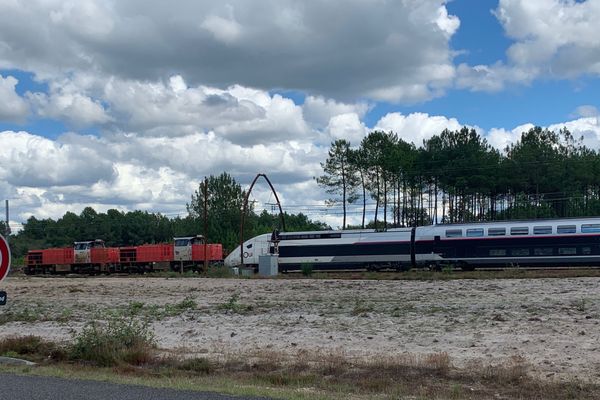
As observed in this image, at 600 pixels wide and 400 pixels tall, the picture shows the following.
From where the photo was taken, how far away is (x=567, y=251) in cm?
5097

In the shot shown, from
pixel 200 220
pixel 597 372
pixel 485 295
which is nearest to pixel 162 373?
pixel 597 372

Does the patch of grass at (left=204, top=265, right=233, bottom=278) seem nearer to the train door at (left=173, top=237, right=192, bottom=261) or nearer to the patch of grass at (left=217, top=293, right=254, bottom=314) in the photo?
the train door at (left=173, top=237, right=192, bottom=261)

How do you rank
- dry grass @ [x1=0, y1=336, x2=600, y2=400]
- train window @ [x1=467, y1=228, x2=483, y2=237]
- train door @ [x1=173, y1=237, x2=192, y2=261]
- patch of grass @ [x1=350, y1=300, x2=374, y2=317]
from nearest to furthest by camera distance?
dry grass @ [x1=0, y1=336, x2=600, y2=400] < patch of grass @ [x1=350, y1=300, x2=374, y2=317] < train window @ [x1=467, y1=228, x2=483, y2=237] < train door @ [x1=173, y1=237, x2=192, y2=261]

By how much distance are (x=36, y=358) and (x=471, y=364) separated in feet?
30.8

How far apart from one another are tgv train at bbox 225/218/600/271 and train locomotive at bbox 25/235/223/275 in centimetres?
880

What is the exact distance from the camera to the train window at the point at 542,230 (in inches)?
2028

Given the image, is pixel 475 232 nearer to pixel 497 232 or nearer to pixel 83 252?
pixel 497 232

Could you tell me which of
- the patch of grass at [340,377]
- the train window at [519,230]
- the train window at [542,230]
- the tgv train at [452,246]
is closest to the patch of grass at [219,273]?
the tgv train at [452,246]

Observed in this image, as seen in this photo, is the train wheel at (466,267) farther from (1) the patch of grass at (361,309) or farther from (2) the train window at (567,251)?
(1) the patch of grass at (361,309)

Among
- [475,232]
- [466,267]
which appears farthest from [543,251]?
[466,267]

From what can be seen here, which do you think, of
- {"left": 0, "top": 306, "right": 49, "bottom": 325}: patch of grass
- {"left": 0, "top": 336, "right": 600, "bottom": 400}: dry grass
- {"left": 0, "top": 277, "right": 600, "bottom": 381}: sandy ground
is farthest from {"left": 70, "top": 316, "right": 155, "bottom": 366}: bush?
{"left": 0, "top": 306, "right": 49, "bottom": 325}: patch of grass

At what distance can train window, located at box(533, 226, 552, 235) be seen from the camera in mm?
51500

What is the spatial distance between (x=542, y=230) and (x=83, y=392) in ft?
153

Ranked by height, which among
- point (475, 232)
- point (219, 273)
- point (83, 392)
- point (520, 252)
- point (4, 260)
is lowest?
point (219, 273)
